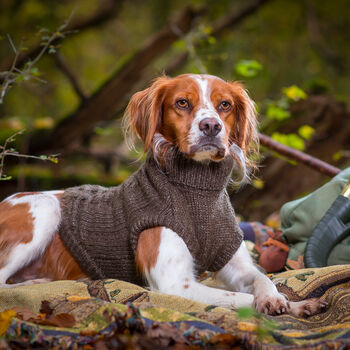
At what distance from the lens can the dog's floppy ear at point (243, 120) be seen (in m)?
2.55

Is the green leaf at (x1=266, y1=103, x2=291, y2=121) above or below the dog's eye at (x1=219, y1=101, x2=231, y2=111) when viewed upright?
above

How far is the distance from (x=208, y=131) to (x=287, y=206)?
1.13 m

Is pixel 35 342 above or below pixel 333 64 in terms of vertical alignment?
below

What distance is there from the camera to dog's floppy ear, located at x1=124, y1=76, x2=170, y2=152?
94.9 inches

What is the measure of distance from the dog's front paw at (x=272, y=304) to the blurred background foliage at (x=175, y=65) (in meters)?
2.16

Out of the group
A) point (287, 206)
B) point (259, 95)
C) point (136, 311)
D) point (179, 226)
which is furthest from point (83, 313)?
point (259, 95)

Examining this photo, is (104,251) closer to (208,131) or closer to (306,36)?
(208,131)

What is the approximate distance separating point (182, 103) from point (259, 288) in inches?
38.3

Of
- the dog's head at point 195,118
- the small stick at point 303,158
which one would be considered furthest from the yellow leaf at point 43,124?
the dog's head at point 195,118

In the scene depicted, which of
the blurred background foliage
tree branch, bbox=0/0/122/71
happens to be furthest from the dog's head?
tree branch, bbox=0/0/122/71

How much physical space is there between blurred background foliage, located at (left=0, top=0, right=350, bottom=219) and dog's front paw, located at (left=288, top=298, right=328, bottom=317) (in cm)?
224

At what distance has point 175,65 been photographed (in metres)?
6.32

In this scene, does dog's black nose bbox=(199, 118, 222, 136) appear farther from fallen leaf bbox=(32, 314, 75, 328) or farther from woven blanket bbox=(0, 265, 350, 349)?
fallen leaf bbox=(32, 314, 75, 328)

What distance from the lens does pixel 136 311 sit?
148 centimetres
